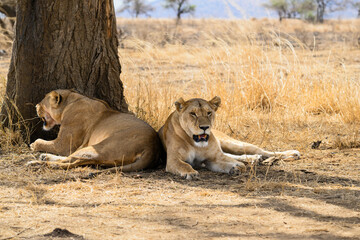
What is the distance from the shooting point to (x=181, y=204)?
391 cm

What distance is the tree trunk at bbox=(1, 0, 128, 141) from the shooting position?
5.87m

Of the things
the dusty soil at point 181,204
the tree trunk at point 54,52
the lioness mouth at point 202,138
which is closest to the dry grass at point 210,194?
the dusty soil at point 181,204

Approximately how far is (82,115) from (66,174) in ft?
3.42

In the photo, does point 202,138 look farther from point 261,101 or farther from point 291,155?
point 261,101

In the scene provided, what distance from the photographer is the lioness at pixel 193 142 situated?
4910 mm

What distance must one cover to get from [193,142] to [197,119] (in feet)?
0.93

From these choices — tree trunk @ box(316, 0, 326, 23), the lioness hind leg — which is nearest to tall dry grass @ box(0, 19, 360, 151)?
the lioness hind leg

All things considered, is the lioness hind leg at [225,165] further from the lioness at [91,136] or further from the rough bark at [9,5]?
the rough bark at [9,5]

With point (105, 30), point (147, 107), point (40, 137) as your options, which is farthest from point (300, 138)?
point (40, 137)

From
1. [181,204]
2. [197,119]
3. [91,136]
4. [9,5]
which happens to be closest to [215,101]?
[197,119]

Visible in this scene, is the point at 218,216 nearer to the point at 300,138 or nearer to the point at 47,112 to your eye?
the point at 47,112

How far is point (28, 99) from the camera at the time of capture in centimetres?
600

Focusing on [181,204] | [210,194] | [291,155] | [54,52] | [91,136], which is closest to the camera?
[181,204]

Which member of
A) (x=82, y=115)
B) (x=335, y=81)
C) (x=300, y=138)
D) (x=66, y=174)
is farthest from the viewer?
(x=335, y=81)
